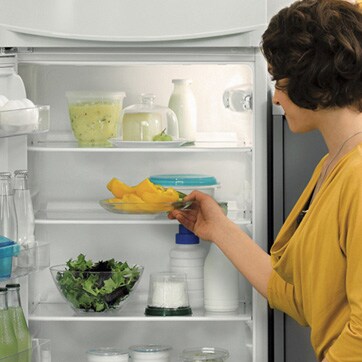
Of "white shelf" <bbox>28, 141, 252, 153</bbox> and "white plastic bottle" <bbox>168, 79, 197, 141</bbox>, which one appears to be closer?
"white shelf" <bbox>28, 141, 252, 153</bbox>

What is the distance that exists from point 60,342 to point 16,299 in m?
0.64

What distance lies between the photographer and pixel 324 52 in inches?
86.3

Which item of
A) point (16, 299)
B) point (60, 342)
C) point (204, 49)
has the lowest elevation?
point (60, 342)

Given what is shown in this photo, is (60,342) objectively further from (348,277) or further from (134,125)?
(348,277)

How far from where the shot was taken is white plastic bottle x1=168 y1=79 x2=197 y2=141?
294 centimetres

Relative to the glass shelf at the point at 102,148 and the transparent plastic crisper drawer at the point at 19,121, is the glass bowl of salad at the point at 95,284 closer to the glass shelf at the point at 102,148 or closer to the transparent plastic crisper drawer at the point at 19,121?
the glass shelf at the point at 102,148

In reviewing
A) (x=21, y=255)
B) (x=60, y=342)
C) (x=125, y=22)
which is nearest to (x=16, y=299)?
(x=21, y=255)

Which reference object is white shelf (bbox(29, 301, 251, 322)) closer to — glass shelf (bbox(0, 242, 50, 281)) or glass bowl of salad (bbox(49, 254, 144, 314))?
glass bowl of salad (bbox(49, 254, 144, 314))

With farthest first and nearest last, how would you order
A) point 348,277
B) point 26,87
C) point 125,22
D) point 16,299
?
point 26,87 < point 125,22 < point 16,299 < point 348,277

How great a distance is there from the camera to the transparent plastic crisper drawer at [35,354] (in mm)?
2388

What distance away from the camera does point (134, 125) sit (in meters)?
2.84

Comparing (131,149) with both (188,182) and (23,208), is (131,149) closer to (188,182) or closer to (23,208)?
(188,182)

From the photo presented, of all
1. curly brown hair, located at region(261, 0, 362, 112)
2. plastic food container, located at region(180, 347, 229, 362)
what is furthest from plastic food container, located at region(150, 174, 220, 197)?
curly brown hair, located at region(261, 0, 362, 112)

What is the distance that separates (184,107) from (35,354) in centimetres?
89
